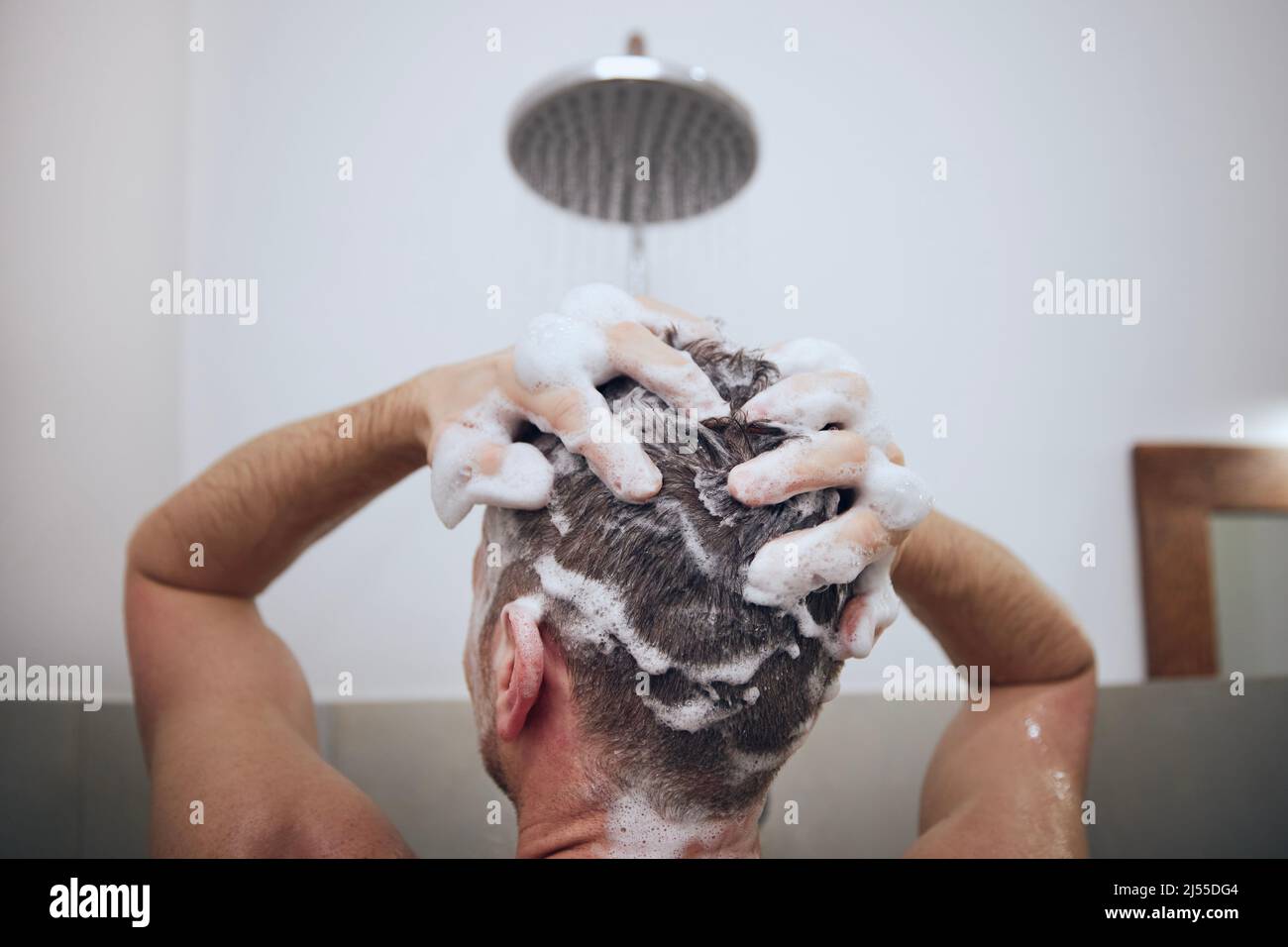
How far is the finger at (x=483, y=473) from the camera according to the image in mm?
542

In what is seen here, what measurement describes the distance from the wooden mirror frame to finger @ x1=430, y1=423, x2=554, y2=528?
41.7 inches

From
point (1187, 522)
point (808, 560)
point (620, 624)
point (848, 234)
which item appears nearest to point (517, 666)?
point (620, 624)

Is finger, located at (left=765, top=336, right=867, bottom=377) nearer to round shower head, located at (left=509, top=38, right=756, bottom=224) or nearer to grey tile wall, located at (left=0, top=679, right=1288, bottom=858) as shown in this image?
round shower head, located at (left=509, top=38, right=756, bottom=224)

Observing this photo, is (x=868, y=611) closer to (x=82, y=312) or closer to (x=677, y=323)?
(x=677, y=323)

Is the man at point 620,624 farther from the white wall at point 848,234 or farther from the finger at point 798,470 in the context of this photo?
the white wall at point 848,234

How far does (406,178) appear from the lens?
1.18 meters

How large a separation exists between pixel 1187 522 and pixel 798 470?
0.99 meters

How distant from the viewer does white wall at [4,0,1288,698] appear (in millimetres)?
1150

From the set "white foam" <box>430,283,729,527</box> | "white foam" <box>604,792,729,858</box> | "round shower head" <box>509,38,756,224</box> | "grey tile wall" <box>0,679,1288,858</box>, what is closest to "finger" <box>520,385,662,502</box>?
"white foam" <box>430,283,729,527</box>

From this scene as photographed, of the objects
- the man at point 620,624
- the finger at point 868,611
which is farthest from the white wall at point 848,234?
the finger at point 868,611

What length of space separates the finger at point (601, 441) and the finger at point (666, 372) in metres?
0.03

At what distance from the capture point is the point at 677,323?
24.5 inches
